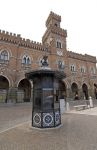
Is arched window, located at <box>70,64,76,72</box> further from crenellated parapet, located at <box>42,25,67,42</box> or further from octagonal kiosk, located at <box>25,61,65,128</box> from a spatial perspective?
octagonal kiosk, located at <box>25,61,65,128</box>

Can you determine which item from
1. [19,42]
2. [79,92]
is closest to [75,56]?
[79,92]

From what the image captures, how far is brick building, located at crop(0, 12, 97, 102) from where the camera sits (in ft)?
77.7

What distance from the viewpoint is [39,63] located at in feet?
90.7

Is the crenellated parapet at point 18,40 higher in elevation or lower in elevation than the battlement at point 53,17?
lower

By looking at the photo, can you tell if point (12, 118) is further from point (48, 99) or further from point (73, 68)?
point (73, 68)

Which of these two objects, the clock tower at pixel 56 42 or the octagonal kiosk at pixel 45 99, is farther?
the clock tower at pixel 56 42

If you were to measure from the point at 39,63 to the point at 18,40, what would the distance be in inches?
245

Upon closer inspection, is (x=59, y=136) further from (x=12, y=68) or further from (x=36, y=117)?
(x=12, y=68)

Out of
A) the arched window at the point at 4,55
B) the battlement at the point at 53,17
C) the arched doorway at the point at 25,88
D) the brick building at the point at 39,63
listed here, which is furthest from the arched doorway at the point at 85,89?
the arched window at the point at 4,55

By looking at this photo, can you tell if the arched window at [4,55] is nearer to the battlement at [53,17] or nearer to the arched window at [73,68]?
the arched window at [73,68]

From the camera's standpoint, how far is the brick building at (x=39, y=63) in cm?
2369

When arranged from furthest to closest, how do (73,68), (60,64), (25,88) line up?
(73,68), (60,64), (25,88)

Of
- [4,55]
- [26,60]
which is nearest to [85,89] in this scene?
[26,60]

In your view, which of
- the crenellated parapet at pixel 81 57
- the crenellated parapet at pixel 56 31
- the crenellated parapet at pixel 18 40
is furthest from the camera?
the crenellated parapet at pixel 81 57
